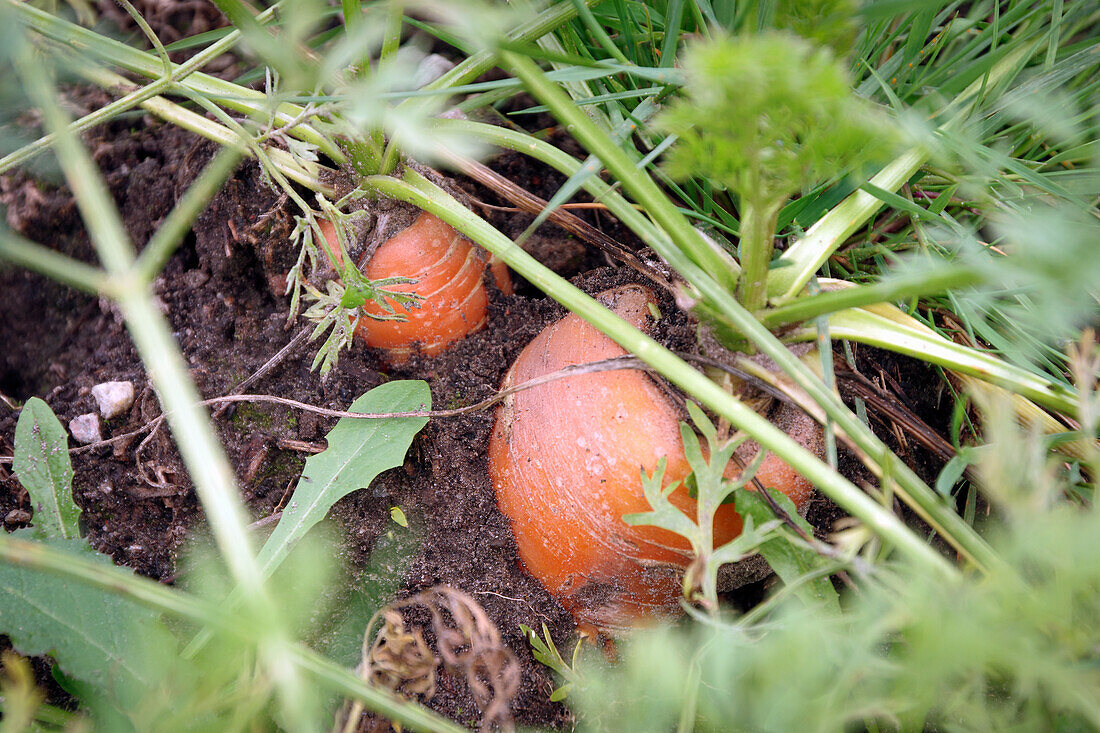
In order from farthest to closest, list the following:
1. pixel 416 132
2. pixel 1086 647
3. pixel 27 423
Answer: pixel 27 423 < pixel 416 132 < pixel 1086 647

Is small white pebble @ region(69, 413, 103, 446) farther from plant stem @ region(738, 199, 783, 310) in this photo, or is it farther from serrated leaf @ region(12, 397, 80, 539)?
plant stem @ region(738, 199, 783, 310)

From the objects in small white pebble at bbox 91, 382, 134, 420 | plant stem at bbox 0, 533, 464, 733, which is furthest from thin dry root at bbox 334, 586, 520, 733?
small white pebble at bbox 91, 382, 134, 420

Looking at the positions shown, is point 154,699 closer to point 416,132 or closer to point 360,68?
point 416,132

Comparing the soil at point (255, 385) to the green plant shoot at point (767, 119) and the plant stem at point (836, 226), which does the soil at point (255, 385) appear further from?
the green plant shoot at point (767, 119)

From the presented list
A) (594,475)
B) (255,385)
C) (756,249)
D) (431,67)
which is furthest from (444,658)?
(431,67)

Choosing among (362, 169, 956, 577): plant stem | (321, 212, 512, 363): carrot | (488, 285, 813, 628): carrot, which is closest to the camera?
(362, 169, 956, 577): plant stem

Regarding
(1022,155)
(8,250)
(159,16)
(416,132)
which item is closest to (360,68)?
(416,132)
